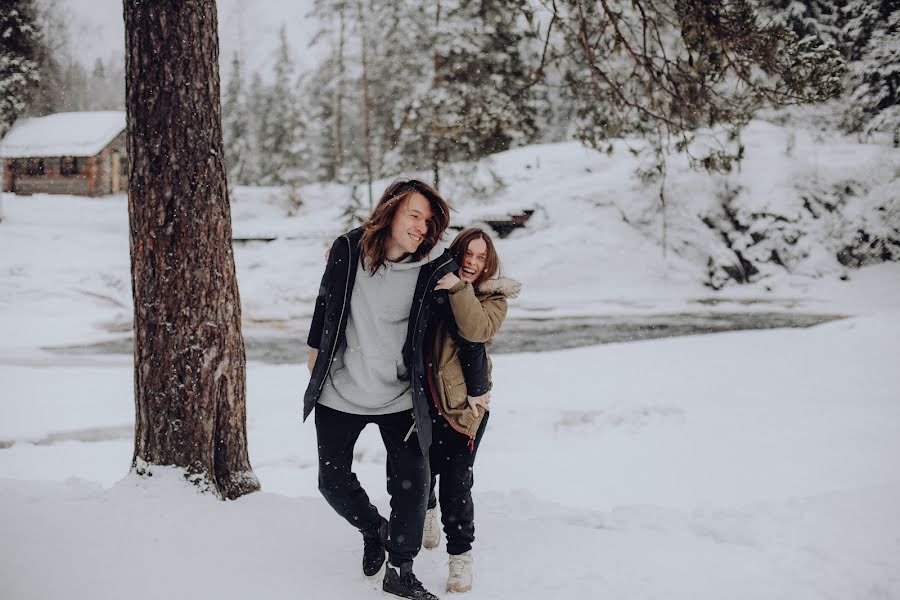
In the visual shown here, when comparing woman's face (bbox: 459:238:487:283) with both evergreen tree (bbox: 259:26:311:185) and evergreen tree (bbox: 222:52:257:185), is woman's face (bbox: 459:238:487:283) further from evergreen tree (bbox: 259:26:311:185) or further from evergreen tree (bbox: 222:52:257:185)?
evergreen tree (bbox: 222:52:257:185)

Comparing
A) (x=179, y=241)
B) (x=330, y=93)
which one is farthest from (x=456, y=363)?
(x=330, y=93)

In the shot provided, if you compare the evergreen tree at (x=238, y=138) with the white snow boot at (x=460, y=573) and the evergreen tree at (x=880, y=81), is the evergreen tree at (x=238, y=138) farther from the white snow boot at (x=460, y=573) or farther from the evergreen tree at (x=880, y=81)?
the white snow boot at (x=460, y=573)

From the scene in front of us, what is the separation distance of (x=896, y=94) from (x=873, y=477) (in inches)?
689

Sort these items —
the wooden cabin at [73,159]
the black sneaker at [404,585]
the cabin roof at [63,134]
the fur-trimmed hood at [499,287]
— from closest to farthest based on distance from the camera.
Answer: the black sneaker at [404,585] < the fur-trimmed hood at [499,287] < the cabin roof at [63,134] < the wooden cabin at [73,159]

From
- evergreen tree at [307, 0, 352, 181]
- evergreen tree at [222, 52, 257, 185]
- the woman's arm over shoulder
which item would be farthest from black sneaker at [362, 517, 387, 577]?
evergreen tree at [222, 52, 257, 185]

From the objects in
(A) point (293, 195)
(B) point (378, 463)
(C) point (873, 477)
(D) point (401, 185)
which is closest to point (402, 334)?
(D) point (401, 185)

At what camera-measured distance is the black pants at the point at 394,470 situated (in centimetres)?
286

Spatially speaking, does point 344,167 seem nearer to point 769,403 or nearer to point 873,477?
point 769,403

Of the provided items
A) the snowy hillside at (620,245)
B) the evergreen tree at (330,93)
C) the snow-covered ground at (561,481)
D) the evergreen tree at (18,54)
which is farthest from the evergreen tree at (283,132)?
the snow-covered ground at (561,481)

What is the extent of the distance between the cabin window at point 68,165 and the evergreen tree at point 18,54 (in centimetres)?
888

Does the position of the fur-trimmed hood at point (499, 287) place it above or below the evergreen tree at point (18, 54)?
below

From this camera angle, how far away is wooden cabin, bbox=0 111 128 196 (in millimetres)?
22703

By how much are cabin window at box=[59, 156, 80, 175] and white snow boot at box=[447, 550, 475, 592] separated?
2784 cm

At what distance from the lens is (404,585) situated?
9.43ft
